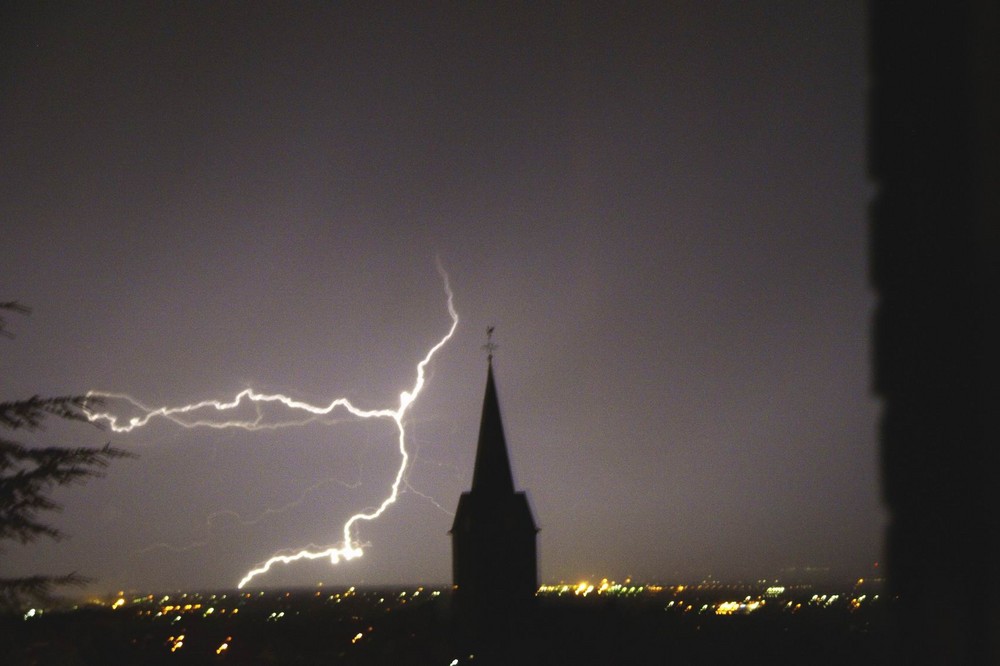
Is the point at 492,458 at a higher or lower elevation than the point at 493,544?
higher

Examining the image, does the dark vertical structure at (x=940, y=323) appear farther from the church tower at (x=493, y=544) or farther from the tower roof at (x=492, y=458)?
the tower roof at (x=492, y=458)

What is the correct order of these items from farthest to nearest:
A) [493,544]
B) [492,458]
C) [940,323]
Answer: [492,458]
[493,544]
[940,323]

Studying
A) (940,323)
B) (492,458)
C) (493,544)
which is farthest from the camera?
(492,458)

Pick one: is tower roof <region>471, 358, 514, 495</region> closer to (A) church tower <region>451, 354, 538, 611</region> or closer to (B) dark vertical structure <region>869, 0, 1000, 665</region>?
(A) church tower <region>451, 354, 538, 611</region>

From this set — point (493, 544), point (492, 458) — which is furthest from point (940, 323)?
point (492, 458)

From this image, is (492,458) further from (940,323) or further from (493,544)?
(940,323)

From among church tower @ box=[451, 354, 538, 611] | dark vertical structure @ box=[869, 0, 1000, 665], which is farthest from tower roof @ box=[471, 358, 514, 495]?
dark vertical structure @ box=[869, 0, 1000, 665]
